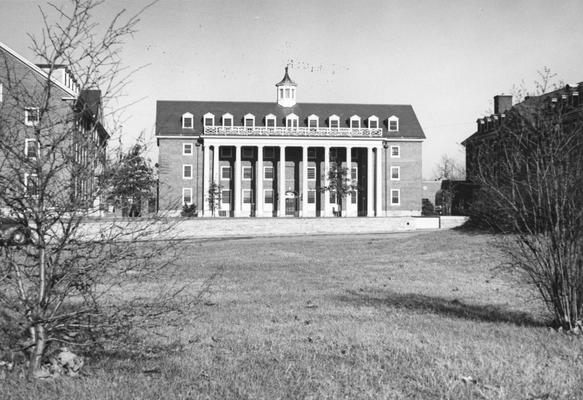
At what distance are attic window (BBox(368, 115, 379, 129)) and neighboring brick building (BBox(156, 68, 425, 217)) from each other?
14 cm

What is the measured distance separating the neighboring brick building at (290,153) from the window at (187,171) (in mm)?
122

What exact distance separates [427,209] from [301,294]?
242ft

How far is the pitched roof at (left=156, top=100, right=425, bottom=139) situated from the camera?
7525 centimetres

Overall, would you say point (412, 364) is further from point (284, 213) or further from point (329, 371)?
point (284, 213)

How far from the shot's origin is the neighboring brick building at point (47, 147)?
4.96m

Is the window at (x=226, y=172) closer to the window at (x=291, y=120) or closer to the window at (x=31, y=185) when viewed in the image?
the window at (x=291, y=120)

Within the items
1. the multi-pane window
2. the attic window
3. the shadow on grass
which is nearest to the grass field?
the shadow on grass

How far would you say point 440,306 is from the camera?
10016mm

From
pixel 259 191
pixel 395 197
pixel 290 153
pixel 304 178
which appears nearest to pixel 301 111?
pixel 290 153

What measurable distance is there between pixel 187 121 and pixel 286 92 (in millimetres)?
13357

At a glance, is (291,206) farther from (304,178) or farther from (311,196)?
(304,178)

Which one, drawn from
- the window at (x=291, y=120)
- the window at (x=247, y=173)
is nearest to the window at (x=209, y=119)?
the window at (x=247, y=173)

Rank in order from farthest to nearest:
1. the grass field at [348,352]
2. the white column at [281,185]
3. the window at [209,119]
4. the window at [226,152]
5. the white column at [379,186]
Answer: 1. the window at [226,152]
2. the window at [209,119]
3. the white column at [379,186]
4. the white column at [281,185]
5. the grass field at [348,352]

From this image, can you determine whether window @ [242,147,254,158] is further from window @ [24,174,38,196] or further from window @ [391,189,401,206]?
window @ [24,174,38,196]
